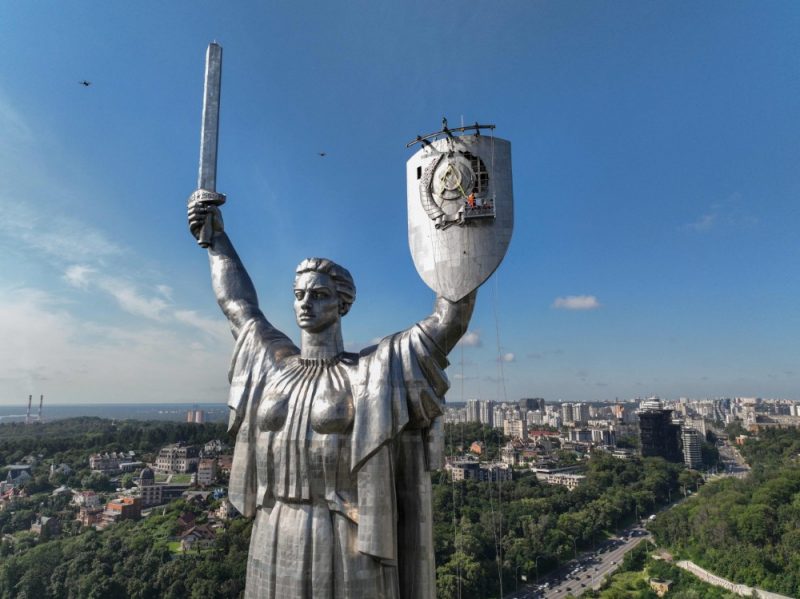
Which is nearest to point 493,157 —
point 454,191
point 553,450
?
point 454,191

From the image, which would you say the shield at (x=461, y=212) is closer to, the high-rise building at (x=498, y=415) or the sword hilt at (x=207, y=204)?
the sword hilt at (x=207, y=204)

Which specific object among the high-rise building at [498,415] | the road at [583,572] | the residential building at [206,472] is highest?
the high-rise building at [498,415]

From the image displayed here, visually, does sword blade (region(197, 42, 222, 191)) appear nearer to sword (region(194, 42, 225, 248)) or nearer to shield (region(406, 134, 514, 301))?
sword (region(194, 42, 225, 248))

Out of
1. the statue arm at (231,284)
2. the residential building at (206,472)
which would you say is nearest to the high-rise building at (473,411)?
the residential building at (206,472)

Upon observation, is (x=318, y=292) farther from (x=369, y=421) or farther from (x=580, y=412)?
(x=580, y=412)

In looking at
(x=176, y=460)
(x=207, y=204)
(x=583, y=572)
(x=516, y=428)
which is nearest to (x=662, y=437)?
(x=516, y=428)

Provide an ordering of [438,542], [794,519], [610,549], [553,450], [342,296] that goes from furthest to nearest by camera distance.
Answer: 1. [553,450]
2. [610,549]
3. [794,519]
4. [438,542]
5. [342,296]

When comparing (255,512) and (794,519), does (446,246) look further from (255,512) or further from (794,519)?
(794,519)
